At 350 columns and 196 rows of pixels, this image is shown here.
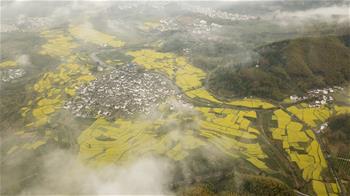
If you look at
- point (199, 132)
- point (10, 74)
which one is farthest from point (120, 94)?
point (10, 74)

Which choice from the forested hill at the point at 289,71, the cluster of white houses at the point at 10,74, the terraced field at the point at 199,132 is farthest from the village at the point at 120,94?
the cluster of white houses at the point at 10,74

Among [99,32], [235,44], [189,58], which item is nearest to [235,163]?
[189,58]

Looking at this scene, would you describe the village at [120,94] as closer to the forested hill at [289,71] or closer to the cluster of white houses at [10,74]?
the forested hill at [289,71]

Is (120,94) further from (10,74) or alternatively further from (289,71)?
(289,71)

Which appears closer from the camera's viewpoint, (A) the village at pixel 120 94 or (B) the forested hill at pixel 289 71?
(A) the village at pixel 120 94

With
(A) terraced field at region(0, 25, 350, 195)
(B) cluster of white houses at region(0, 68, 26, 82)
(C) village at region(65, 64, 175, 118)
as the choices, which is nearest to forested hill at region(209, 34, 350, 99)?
(A) terraced field at region(0, 25, 350, 195)

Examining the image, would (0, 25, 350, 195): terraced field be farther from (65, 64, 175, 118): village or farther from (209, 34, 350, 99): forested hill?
(209, 34, 350, 99): forested hill
